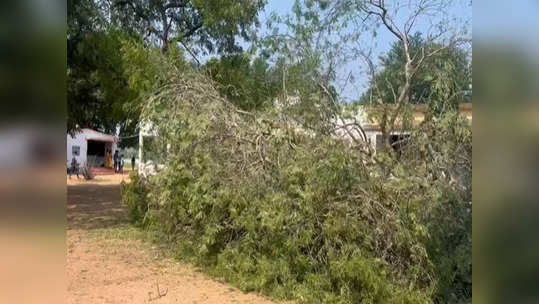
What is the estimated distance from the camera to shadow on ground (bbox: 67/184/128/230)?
986cm

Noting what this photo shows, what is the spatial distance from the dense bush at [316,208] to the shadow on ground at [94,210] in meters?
2.67

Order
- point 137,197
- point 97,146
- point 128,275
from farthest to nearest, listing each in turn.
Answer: point 97,146 → point 137,197 → point 128,275

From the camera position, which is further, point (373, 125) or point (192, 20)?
point (192, 20)

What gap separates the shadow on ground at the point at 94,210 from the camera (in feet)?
32.3

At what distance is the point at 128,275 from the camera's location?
5.90m

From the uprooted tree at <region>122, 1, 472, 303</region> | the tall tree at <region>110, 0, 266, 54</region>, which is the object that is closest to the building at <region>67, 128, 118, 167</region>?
the tall tree at <region>110, 0, 266, 54</region>

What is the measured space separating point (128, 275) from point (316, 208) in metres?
2.43

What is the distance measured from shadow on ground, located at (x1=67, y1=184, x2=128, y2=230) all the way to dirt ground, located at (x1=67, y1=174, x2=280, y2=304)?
0.64m

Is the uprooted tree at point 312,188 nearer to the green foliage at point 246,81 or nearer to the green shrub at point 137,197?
the green foliage at point 246,81

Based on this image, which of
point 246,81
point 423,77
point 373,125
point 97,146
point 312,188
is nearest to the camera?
point 312,188

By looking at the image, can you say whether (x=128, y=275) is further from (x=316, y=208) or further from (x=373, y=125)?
(x=373, y=125)

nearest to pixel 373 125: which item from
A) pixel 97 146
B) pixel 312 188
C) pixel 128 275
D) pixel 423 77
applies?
pixel 423 77
